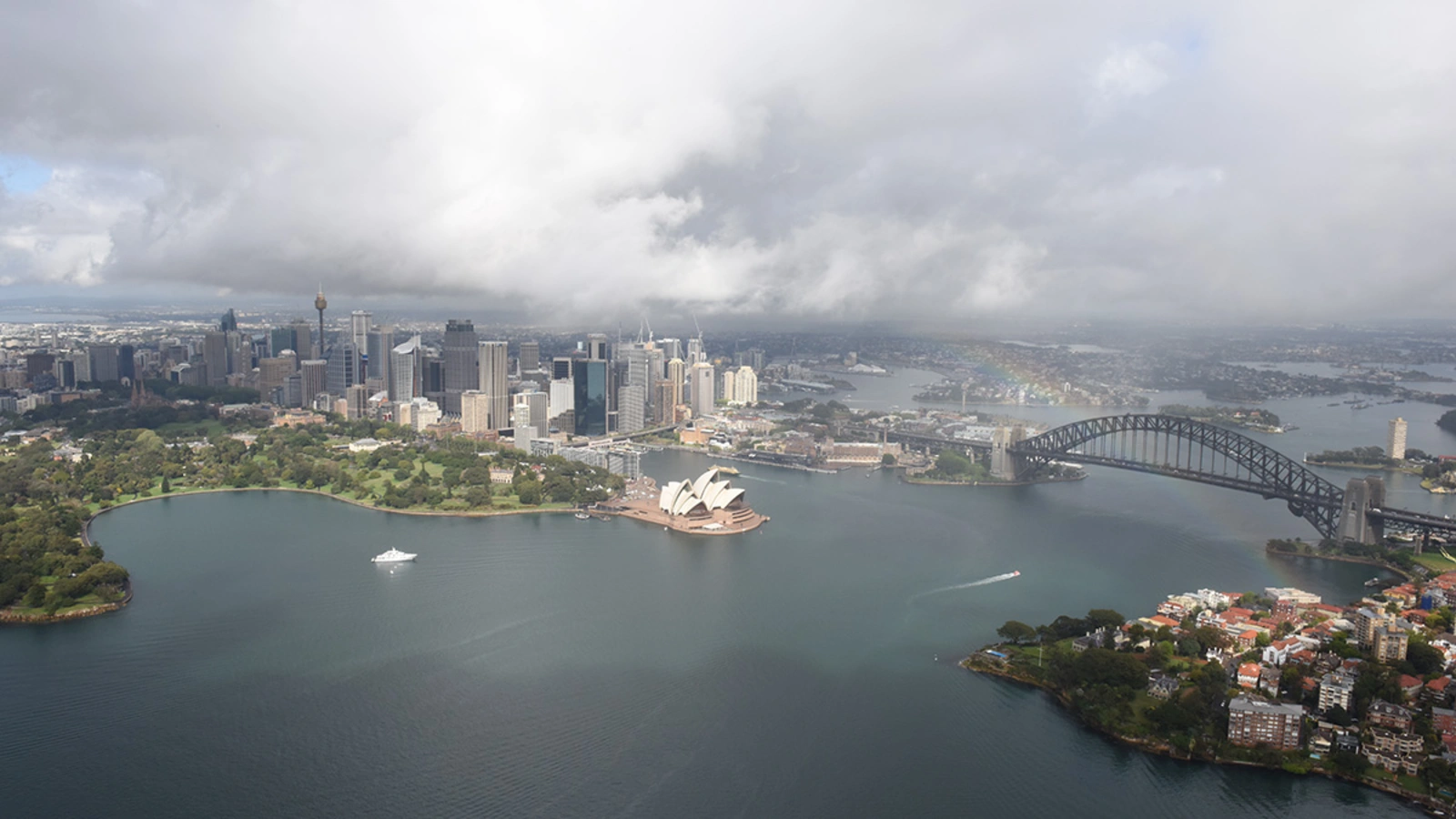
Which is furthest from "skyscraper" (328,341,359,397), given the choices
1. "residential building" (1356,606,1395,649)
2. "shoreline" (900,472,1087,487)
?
"residential building" (1356,606,1395,649)

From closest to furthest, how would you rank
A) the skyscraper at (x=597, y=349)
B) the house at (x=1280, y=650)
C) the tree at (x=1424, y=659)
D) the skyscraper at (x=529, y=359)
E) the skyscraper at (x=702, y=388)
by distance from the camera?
the tree at (x=1424, y=659)
the house at (x=1280, y=650)
the skyscraper at (x=597, y=349)
the skyscraper at (x=702, y=388)
the skyscraper at (x=529, y=359)

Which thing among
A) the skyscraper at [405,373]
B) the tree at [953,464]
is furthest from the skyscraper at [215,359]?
the tree at [953,464]

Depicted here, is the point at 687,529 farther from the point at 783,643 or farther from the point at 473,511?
the point at 783,643

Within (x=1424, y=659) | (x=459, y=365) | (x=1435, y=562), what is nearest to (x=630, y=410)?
(x=459, y=365)

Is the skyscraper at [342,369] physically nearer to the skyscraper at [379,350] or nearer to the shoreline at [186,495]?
the skyscraper at [379,350]

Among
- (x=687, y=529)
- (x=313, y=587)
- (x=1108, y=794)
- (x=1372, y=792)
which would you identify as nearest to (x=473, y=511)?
(x=687, y=529)

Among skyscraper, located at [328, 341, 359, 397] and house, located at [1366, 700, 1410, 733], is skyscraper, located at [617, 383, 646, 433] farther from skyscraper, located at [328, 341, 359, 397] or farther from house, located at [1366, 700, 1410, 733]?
house, located at [1366, 700, 1410, 733]

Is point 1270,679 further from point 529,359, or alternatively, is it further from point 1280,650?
point 529,359
